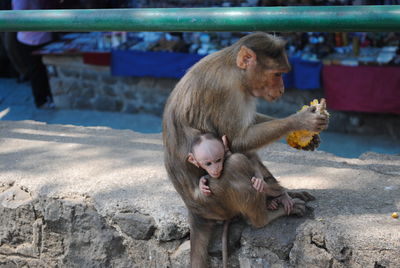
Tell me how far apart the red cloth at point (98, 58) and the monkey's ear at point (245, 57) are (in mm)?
6718

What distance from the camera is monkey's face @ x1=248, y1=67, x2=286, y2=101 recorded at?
3.26 metres

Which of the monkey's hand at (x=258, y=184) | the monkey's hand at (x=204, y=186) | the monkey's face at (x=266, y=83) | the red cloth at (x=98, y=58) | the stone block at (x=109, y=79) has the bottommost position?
the stone block at (x=109, y=79)

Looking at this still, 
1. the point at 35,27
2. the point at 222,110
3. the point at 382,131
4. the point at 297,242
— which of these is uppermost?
the point at 35,27

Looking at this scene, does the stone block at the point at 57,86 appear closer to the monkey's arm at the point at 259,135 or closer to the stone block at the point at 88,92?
the stone block at the point at 88,92

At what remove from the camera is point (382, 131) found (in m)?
8.20

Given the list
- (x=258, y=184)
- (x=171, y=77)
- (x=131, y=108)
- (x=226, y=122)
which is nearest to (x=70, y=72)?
(x=131, y=108)

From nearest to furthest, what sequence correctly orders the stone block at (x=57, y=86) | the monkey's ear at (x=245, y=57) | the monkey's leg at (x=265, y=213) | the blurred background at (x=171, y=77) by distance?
the monkey's leg at (x=265, y=213) → the monkey's ear at (x=245, y=57) → the blurred background at (x=171, y=77) → the stone block at (x=57, y=86)

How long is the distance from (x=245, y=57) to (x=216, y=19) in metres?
0.28

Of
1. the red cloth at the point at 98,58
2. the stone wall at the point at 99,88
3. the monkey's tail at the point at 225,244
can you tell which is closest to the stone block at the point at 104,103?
the stone wall at the point at 99,88

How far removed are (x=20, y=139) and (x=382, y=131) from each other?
5364 mm

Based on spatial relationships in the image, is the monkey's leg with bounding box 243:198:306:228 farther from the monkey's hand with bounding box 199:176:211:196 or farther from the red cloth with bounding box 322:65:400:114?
the red cloth with bounding box 322:65:400:114

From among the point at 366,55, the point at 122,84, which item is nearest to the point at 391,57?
the point at 366,55

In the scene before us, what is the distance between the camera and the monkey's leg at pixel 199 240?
3191 millimetres

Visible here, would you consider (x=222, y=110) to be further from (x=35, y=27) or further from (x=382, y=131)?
(x=382, y=131)
